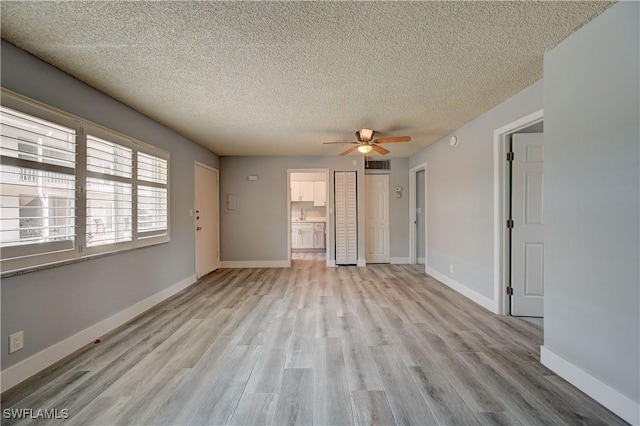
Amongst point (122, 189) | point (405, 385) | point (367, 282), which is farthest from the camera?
point (367, 282)

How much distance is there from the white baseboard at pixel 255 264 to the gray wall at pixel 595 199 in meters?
4.49

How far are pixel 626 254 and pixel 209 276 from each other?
17.1ft

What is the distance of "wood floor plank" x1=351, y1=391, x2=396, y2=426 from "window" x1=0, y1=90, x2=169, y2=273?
2.48m

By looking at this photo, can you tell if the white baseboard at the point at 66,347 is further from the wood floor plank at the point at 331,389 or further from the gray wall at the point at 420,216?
the gray wall at the point at 420,216

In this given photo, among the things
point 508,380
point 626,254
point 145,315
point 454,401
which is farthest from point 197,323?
point 626,254

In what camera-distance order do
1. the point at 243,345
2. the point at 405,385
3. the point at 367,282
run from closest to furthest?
the point at 405,385 < the point at 243,345 < the point at 367,282

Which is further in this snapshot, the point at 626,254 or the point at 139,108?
the point at 139,108

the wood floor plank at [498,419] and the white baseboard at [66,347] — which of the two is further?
the white baseboard at [66,347]

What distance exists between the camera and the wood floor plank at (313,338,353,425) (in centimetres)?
149

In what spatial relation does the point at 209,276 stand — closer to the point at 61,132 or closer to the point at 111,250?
the point at 111,250

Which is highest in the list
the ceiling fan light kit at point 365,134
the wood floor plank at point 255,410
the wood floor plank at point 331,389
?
the ceiling fan light kit at point 365,134

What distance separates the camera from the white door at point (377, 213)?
5.95m

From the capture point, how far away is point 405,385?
1.75m

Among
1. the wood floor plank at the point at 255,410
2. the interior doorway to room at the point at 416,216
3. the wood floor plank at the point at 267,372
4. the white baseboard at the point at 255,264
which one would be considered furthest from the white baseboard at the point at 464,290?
the white baseboard at the point at 255,264
